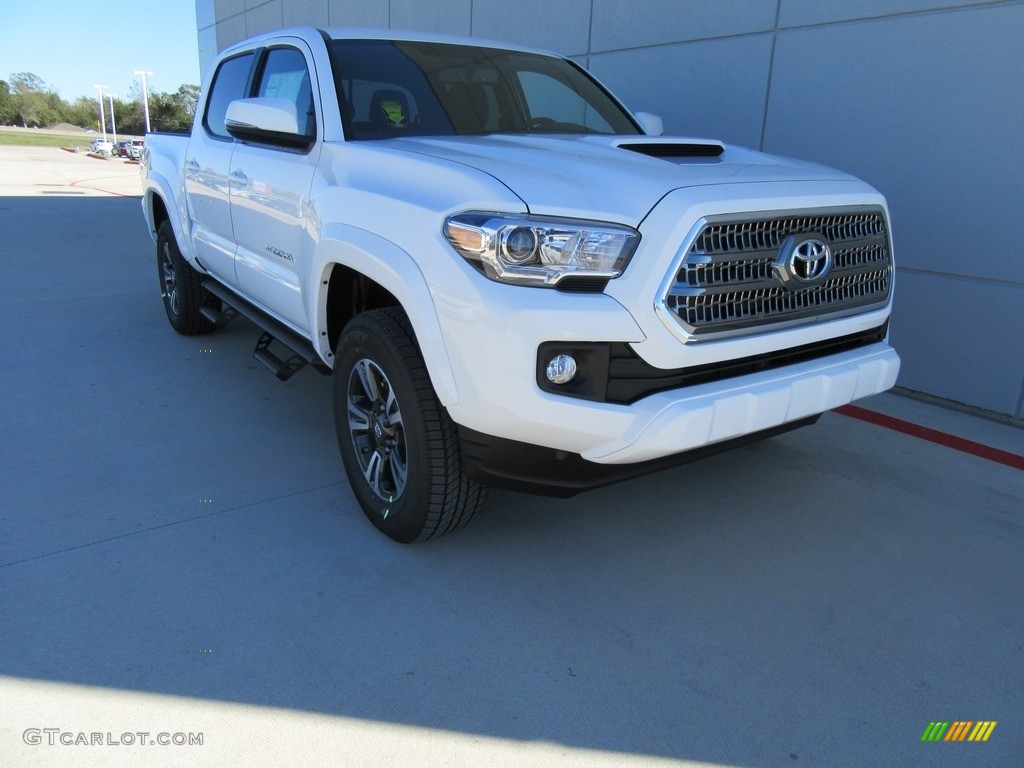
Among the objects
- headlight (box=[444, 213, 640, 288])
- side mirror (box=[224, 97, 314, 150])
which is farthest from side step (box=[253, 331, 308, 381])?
headlight (box=[444, 213, 640, 288])

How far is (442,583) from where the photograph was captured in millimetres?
2852

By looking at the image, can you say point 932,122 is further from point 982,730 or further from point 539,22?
point 539,22

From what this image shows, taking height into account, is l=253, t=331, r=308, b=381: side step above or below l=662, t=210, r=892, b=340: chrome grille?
below

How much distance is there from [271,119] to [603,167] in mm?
1502

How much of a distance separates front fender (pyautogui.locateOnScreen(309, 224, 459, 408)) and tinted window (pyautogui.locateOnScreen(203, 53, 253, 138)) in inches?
77.1

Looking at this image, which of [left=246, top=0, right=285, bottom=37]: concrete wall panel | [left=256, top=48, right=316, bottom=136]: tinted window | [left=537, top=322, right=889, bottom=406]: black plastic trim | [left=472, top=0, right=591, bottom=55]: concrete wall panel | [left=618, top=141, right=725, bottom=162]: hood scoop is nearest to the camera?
[left=537, top=322, right=889, bottom=406]: black plastic trim

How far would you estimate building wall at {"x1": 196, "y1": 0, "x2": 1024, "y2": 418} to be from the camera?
14.4 ft

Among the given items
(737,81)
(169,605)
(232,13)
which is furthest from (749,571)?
(232,13)

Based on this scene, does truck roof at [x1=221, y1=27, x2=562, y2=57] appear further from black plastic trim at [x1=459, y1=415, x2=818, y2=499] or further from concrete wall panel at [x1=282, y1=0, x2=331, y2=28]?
concrete wall panel at [x1=282, y1=0, x2=331, y2=28]

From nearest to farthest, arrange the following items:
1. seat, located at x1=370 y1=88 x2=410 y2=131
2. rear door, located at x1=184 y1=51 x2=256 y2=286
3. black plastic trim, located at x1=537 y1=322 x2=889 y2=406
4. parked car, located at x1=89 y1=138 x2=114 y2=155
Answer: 1. black plastic trim, located at x1=537 y1=322 x2=889 y2=406
2. seat, located at x1=370 y1=88 x2=410 y2=131
3. rear door, located at x1=184 y1=51 x2=256 y2=286
4. parked car, located at x1=89 y1=138 x2=114 y2=155

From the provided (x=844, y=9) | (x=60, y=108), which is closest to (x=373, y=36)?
(x=844, y=9)

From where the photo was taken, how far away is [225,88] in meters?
4.94

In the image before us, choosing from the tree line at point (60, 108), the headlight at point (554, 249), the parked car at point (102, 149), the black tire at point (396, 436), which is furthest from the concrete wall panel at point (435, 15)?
→ the tree line at point (60, 108)

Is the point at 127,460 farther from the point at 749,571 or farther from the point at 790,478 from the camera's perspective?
the point at 790,478
